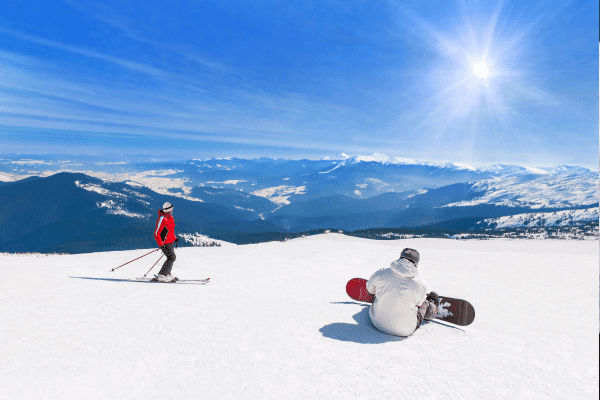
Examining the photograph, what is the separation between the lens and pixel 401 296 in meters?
5.77

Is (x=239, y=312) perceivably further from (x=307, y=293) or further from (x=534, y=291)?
(x=534, y=291)

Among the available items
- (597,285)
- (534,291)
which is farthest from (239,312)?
(597,285)

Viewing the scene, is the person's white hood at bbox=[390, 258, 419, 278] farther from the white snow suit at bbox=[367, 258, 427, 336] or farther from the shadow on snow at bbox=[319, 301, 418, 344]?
the shadow on snow at bbox=[319, 301, 418, 344]

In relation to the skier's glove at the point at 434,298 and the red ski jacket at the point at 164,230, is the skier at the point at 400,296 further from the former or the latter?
the red ski jacket at the point at 164,230

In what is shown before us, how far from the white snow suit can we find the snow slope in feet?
0.94

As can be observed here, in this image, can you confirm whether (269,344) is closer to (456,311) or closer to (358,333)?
(358,333)

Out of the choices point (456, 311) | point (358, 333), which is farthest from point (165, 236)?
point (456, 311)

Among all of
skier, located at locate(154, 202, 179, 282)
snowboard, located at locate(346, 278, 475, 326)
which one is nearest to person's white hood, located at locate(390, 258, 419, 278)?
snowboard, located at locate(346, 278, 475, 326)

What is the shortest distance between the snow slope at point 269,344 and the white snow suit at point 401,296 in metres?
0.29

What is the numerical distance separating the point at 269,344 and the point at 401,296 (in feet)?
9.42

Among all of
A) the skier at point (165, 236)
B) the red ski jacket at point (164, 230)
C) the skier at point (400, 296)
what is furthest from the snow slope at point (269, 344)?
the red ski jacket at point (164, 230)

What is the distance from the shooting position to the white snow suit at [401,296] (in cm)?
573

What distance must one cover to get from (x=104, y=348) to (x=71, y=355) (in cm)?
48

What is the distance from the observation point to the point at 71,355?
488 centimetres
